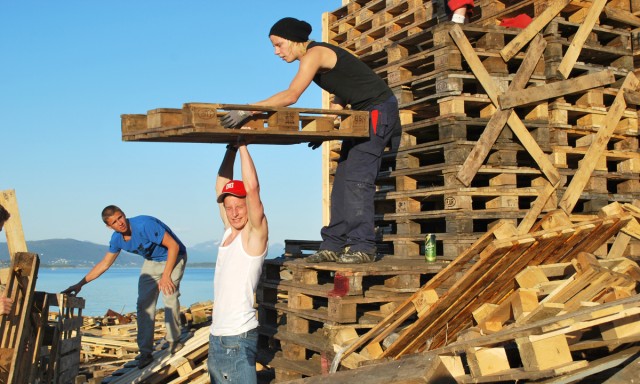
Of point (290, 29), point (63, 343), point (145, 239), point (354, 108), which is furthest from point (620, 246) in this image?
point (63, 343)

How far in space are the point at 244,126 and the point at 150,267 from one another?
4.16m

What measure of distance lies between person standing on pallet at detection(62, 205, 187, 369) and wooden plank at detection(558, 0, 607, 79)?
208 inches

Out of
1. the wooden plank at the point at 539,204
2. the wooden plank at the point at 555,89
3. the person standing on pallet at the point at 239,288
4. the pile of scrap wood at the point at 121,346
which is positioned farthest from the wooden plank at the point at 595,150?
the pile of scrap wood at the point at 121,346

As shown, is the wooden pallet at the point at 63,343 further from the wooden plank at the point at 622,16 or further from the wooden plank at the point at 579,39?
the wooden plank at the point at 622,16

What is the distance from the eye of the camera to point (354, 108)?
7.65 meters

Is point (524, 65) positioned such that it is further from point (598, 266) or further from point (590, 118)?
point (598, 266)

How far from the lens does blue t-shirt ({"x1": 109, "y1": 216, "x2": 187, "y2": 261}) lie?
9.64 metres

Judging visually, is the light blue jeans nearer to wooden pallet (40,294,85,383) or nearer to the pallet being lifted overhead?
wooden pallet (40,294,85,383)

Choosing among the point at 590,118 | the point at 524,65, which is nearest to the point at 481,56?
the point at 524,65

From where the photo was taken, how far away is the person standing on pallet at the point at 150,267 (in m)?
9.52

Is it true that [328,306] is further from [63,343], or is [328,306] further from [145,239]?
[145,239]

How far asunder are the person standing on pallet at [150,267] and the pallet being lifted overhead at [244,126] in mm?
3149

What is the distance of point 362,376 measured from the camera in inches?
189

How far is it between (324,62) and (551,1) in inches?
127
